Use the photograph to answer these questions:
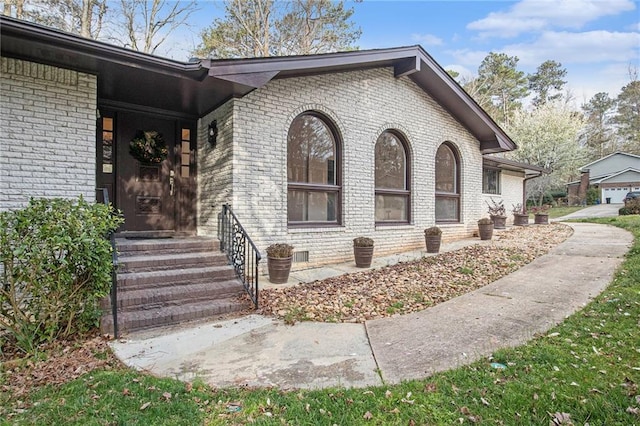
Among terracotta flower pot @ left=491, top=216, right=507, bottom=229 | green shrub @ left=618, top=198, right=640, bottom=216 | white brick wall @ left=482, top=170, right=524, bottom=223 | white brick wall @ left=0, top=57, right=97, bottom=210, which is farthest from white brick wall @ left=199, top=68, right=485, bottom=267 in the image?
green shrub @ left=618, top=198, right=640, bottom=216

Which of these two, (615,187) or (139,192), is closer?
(139,192)

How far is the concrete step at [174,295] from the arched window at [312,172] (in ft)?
7.37

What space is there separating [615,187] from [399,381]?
37619 millimetres

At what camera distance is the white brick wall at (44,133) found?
432 cm

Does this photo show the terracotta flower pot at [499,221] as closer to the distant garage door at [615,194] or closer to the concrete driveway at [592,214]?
the concrete driveway at [592,214]

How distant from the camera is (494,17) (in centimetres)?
1035

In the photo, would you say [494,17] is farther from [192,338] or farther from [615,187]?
[615,187]

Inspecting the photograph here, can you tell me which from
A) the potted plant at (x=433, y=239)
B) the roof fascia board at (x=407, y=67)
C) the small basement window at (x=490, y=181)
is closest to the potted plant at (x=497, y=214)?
the small basement window at (x=490, y=181)

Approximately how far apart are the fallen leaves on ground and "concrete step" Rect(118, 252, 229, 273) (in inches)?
36.5

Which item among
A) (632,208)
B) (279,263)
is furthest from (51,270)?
(632,208)

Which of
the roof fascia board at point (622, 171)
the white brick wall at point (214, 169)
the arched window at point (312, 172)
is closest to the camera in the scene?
the white brick wall at point (214, 169)

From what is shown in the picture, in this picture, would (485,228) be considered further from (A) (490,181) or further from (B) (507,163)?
(B) (507,163)

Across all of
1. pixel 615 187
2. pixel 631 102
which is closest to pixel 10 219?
pixel 615 187

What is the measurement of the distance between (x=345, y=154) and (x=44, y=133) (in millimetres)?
5144
